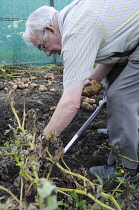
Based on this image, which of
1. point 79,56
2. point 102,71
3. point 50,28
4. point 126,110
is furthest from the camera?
point 102,71

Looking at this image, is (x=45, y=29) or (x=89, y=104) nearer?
(x=45, y=29)

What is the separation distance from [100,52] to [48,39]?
45 centimetres

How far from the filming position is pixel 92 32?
1.99 m

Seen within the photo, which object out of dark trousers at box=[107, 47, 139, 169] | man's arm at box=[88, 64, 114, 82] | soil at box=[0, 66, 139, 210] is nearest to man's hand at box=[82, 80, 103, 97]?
man's arm at box=[88, 64, 114, 82]

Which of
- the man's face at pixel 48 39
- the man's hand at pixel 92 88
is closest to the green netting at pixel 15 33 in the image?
the man's hand at pixel 92 88

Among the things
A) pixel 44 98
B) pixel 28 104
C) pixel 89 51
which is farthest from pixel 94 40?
pixel 44 98

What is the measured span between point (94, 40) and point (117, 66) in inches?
27.4

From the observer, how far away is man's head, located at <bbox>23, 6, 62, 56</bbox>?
7.47 feet

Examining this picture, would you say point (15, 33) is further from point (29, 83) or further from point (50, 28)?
point (50, 28)

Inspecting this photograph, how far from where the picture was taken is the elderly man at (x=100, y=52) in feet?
6.43

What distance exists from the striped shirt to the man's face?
0.41 ft

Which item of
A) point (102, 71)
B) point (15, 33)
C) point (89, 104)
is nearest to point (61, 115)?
point (102, 71)

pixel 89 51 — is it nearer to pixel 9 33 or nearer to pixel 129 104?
pixel 129 104

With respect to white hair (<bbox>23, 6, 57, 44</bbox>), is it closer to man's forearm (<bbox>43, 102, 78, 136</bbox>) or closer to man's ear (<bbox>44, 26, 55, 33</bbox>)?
man's ear (<bbox>44, 26, 55, 33</bbox>)
